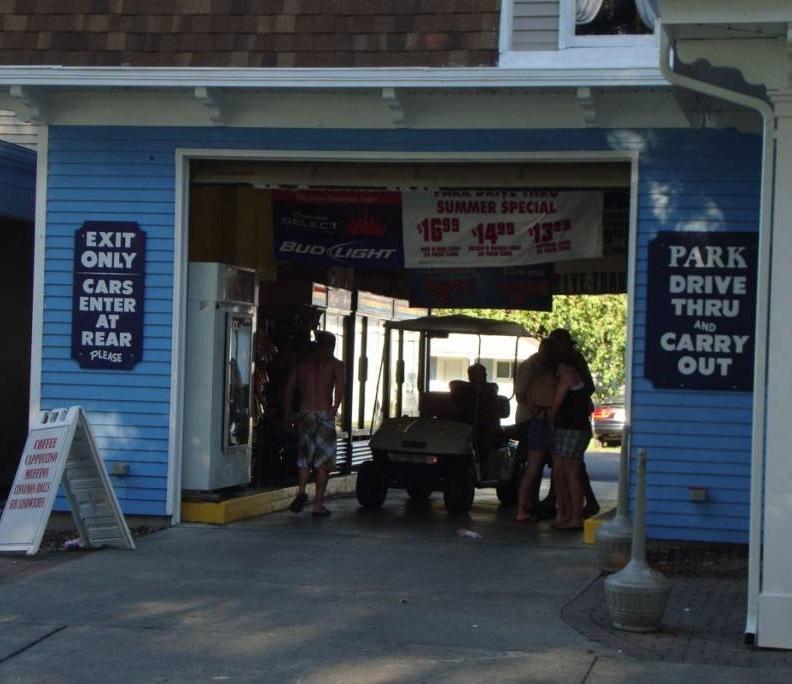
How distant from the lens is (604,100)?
37.4ft

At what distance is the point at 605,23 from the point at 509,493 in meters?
5.94

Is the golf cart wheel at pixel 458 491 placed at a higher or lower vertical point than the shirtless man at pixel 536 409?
lower

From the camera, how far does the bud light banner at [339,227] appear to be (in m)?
13.4

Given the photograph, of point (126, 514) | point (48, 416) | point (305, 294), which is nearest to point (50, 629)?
point (48, 416)

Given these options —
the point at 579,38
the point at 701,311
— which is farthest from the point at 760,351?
the point at 579,38

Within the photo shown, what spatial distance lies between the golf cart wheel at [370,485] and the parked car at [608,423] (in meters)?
22.0

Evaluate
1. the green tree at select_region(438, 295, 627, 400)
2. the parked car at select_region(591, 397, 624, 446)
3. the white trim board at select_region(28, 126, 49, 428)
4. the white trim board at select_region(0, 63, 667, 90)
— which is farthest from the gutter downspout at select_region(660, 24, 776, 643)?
the green tree at select_region(438, 295, 627, 400)

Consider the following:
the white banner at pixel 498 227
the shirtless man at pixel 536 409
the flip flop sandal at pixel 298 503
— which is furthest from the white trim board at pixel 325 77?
the flip flop sandal at pixel 298 503

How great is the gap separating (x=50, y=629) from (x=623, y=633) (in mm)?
3459

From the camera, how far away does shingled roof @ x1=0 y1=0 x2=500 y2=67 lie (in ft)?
36.9

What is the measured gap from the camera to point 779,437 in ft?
25.0

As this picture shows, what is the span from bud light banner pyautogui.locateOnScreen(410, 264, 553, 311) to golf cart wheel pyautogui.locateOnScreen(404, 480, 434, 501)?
2501 millimetres

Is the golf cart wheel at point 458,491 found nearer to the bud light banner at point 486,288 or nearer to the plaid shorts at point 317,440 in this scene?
the plaid shorts at point 317,440

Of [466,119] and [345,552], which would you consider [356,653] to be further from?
[466,119]
